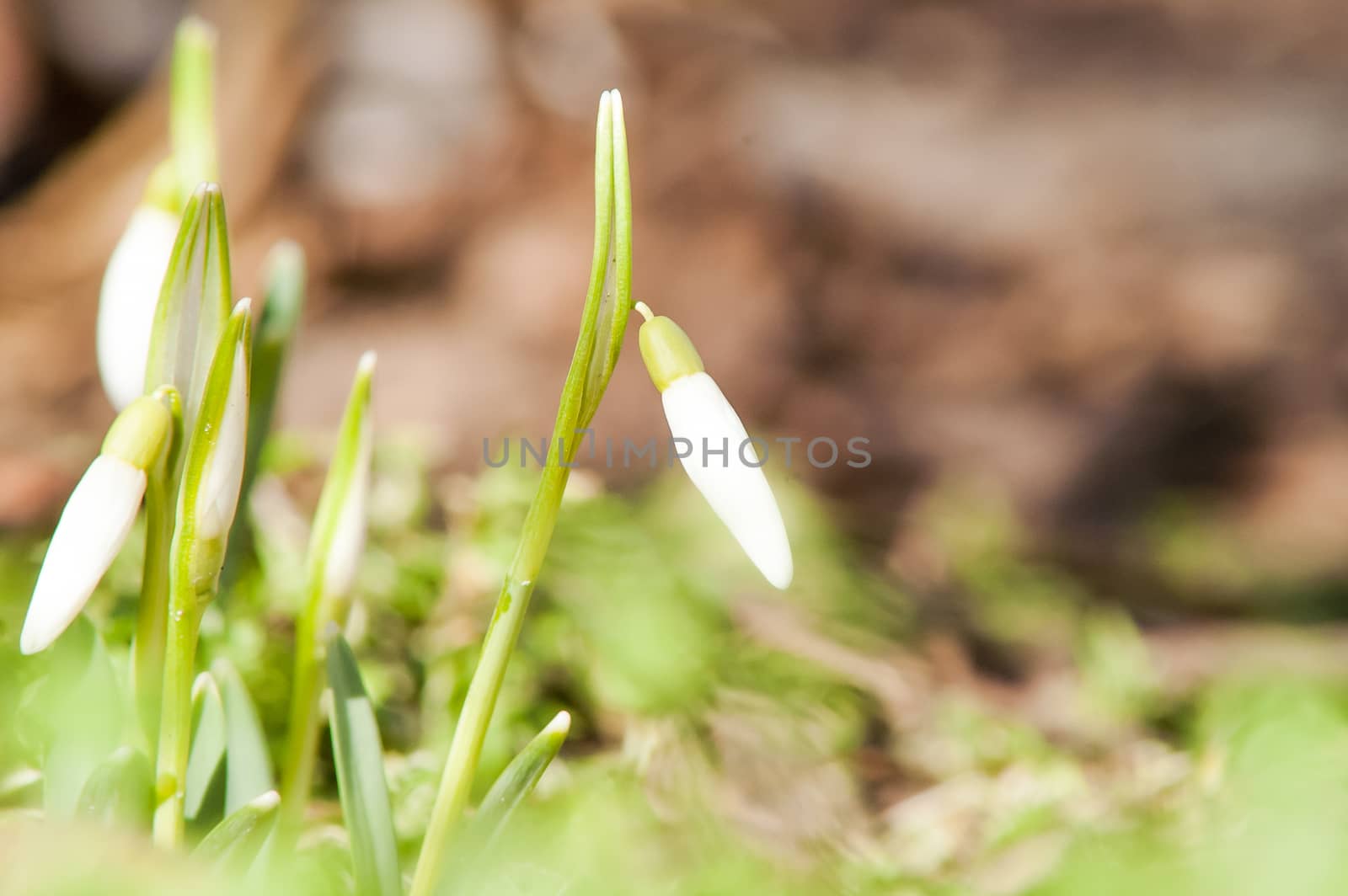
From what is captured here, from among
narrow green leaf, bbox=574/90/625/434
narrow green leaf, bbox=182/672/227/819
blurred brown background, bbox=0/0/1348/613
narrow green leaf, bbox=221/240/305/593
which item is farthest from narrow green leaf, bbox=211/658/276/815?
blurred brown background, bbox=0/0/1348/613

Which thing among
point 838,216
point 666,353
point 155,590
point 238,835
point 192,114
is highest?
point 838,216

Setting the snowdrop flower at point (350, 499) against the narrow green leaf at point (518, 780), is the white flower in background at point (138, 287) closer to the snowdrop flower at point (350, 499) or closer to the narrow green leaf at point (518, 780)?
the snowdrop flower at point (350, 499)

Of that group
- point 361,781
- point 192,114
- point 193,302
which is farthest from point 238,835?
point 192,114

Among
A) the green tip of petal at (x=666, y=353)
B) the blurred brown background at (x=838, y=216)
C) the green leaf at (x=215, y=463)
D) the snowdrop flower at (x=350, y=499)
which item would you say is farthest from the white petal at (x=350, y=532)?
the blurred brown background at (x=838, y=216)

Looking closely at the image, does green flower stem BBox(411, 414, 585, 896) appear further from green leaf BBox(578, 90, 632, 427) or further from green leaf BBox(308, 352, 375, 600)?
green leaf BBox(308, 352, 375, 600)

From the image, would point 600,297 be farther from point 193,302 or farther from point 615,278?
point 193,302

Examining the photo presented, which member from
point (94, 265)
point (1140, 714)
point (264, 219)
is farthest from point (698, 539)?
point (94, 265)

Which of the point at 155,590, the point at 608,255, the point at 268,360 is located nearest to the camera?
the point at 608,255
